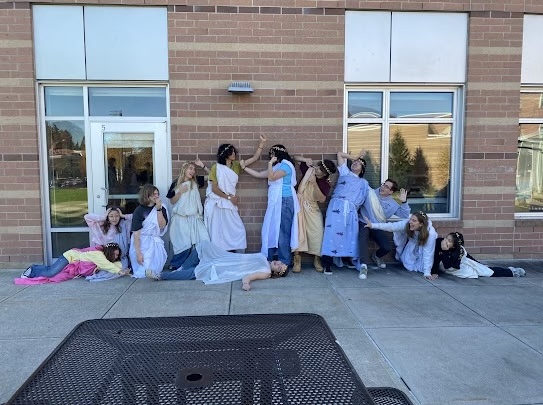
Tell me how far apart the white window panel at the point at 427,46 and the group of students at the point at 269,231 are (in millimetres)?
1714

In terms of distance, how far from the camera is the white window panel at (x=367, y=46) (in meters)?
6.44

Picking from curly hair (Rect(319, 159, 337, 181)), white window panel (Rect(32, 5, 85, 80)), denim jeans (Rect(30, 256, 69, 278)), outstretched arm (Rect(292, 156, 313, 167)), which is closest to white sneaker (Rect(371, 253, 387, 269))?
curly hair (Rect(319, 159, 337, 181))

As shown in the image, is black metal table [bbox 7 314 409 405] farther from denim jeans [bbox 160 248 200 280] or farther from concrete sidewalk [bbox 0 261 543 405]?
denim jeans [bbox 160 248 200 280]

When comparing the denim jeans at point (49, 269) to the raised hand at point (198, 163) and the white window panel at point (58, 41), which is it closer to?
the raised hand at point (198, 163)

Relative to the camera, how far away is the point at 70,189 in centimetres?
646

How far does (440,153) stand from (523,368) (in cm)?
426

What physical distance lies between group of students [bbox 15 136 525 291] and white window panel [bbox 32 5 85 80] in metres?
2.23

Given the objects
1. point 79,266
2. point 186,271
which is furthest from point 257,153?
point 79,266

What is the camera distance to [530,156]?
7.04 meters

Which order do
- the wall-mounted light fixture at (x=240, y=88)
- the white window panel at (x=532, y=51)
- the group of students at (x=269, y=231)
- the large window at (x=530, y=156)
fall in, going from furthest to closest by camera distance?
the large window at (x=530, y=156) < the white window panel at (x=532, y=51) < the wall-mounted light fixture at (x=240, y=88) < the group of students at (x=269, y=231)

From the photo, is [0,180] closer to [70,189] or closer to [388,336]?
[70,189]

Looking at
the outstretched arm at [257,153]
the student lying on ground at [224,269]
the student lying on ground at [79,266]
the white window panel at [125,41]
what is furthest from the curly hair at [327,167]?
the student lying on ground at [79,266]

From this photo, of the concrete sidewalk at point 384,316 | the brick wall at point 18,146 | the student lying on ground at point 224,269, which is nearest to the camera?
the concrete sidewalk at point 384,316

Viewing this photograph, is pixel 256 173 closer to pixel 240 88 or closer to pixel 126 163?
pixel 240 88
